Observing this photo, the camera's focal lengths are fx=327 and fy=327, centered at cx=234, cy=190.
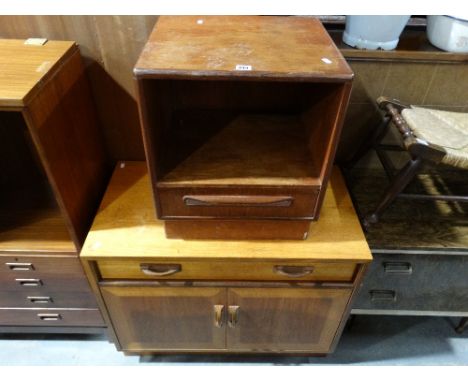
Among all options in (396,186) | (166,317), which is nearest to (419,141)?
(396,186)

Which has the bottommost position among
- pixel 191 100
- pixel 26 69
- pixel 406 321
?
pixel 406 321

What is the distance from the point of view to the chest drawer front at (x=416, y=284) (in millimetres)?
1003

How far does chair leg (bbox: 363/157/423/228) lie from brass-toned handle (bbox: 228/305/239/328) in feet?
1.56

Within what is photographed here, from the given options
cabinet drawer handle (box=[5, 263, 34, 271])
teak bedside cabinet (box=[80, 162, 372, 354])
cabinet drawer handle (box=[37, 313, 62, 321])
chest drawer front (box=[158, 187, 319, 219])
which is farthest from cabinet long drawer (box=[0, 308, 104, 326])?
chest drawer front (box=[158, 187, 319, 219])

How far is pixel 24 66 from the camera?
76 centimetres

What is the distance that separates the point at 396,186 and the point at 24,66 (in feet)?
3.24

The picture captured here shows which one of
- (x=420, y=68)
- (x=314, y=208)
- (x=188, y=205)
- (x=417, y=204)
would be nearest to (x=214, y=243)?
(x=188, y=205)

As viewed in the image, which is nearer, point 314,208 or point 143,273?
point 314,208

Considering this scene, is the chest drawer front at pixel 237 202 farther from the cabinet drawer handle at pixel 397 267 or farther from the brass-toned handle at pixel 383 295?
the brass-toned handle at pixel 383 295

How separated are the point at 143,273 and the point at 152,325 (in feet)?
0.86

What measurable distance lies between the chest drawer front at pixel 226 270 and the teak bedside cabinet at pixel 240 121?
8cm

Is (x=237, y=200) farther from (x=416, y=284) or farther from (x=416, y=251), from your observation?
(x=416, y=284)

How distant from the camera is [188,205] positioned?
792 mm

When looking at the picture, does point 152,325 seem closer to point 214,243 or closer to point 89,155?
point 214,243
